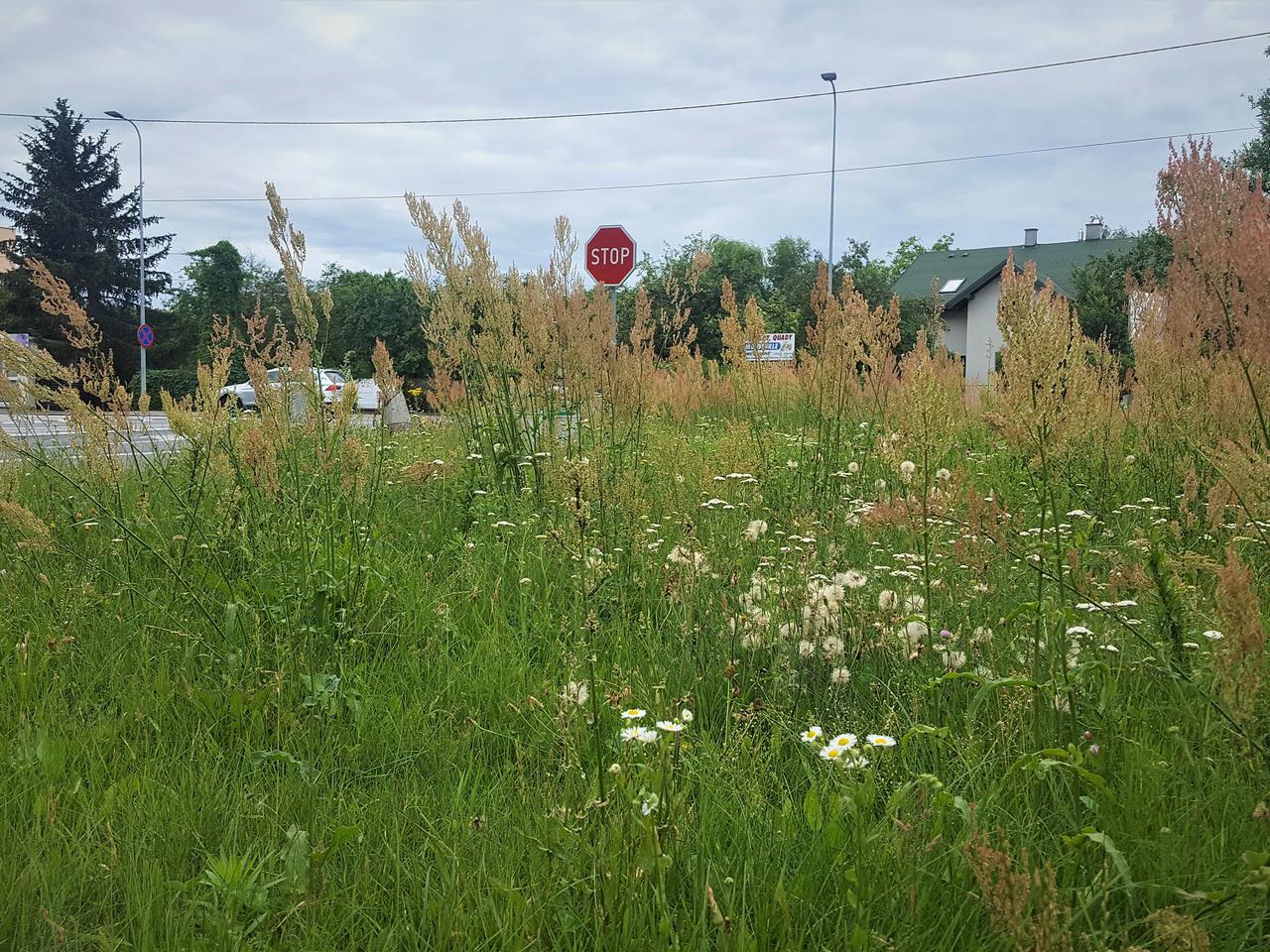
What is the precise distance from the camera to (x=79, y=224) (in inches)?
1303

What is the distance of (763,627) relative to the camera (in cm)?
252

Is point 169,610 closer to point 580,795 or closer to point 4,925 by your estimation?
point 4,925

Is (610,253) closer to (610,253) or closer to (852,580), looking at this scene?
(610,253)

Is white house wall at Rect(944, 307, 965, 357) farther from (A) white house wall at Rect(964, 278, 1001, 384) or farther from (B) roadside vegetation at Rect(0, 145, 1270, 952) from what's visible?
(B) roadside vegetation at Rect(0, 145, 1270, 952)

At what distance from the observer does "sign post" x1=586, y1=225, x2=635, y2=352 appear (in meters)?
9.52

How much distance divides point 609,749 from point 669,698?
335 millimetres

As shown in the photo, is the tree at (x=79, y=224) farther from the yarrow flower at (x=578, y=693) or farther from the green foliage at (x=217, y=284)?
the yarrow flower at (x=578, y=693)

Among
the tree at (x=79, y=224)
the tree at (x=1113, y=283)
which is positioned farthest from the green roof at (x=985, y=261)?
the tree at (x=79, y=224)

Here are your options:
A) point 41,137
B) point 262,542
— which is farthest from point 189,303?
point 262,542

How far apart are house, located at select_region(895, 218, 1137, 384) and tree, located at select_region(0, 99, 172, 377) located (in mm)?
34717

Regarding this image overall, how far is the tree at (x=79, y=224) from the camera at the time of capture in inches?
1293

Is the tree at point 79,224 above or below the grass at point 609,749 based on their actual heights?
above

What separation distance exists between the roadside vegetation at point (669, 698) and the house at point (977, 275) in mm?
38871

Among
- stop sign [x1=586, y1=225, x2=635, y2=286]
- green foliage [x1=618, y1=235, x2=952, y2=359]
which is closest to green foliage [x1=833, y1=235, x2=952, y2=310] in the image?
green foliage [x1=618, y1=235, x2=952, y2=359]
